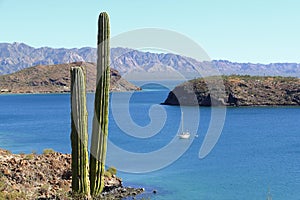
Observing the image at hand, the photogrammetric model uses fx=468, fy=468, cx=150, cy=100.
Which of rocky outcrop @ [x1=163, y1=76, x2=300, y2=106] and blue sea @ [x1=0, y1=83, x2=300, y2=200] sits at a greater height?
rocky outcrop @ [x1=163, y1=76, x2=300, y2=106]

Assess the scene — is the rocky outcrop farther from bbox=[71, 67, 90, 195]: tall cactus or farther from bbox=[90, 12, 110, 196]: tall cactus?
bbox=[71, 67, 90, 195]: tall cactus

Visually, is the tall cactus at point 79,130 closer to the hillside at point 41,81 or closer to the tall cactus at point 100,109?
the tall cactus at point 100,109

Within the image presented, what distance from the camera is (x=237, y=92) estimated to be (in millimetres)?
99375

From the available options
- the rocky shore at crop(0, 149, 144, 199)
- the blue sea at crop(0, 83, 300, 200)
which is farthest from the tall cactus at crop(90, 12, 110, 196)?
the blue sea at crop(0, 83, 300, 200)

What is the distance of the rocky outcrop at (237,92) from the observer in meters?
97.8

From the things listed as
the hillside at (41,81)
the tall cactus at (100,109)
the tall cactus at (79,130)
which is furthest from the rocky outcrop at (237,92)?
the tall cactus at (79,130)

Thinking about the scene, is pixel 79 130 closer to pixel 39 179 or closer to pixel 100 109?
pixel 100 109

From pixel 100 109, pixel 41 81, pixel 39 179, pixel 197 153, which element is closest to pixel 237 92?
pixel 197 153

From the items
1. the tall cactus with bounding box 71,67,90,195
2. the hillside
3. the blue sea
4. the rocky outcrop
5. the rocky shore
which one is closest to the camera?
the tall cactus with bounding box 71,67,90,195

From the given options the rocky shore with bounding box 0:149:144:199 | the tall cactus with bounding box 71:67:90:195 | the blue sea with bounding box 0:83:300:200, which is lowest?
the blue sea with bounding box 0:83:300:200

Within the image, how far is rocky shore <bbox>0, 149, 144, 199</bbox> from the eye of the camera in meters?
20.8

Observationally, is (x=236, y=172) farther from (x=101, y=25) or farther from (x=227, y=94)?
(x=227, y=94)

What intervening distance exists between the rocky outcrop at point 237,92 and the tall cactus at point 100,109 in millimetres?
80714

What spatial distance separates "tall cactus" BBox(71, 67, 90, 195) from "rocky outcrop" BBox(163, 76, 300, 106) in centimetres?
8133
